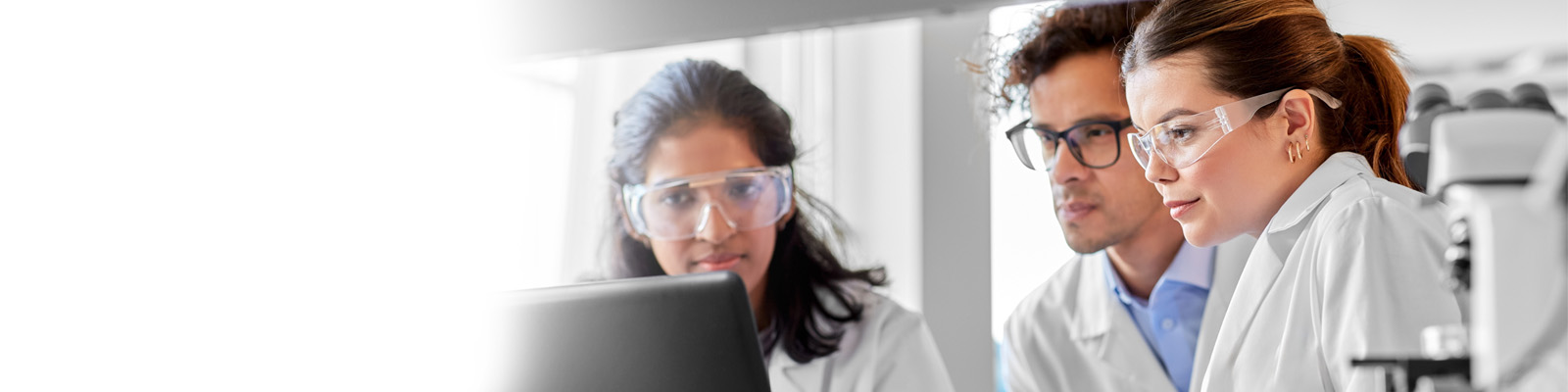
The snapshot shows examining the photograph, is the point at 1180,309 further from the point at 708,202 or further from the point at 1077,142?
the point at 708,202

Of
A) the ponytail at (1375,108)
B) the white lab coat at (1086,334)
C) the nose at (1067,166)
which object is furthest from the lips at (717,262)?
the ponytail at (1375,108)

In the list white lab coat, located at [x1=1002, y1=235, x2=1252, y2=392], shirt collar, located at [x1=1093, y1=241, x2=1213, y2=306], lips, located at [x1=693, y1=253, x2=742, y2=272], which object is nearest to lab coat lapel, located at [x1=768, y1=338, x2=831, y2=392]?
lips, located at [x1=693, y1=253, x2=742, y2=272]

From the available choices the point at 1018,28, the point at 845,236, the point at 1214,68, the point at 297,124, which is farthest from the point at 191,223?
the point at 1214,68

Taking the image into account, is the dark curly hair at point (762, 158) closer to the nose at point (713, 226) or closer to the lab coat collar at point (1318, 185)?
the nose at point (713, 226)

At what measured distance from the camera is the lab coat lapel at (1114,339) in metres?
1.70

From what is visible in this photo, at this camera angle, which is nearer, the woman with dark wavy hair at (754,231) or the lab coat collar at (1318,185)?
the lab coat collar at (1318,185)

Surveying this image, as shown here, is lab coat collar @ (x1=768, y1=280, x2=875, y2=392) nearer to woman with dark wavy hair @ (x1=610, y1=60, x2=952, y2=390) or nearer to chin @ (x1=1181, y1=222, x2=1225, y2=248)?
woman with dark wavy hair @ (x1=610, y1=60, x2=952, y2=390)

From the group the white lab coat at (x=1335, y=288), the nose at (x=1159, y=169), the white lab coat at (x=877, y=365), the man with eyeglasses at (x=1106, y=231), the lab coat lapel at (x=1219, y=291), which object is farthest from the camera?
the white lab coat at (x=877, y=365)

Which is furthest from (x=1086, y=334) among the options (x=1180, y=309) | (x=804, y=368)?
(x=804, y=368)

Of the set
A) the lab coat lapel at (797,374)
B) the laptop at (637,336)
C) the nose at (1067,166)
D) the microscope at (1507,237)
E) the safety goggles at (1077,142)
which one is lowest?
the lab coat lapel at (797,374)

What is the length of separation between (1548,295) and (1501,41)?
3.36 feet

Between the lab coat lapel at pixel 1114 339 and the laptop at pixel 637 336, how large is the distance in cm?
106

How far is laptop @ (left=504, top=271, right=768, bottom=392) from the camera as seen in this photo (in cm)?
82

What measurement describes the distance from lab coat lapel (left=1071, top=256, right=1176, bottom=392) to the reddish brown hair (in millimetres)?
499
